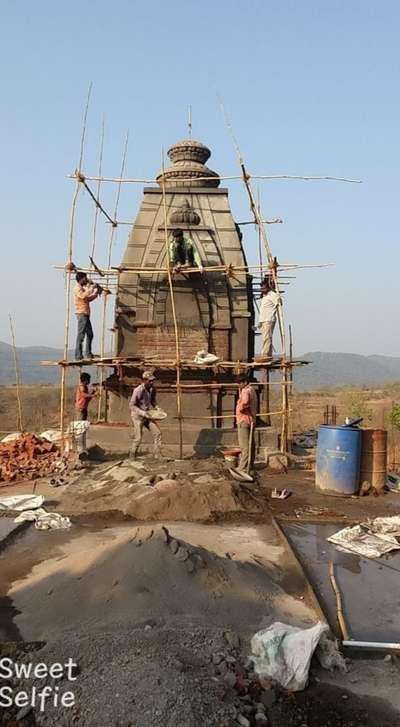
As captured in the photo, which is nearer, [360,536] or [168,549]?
[168,549]

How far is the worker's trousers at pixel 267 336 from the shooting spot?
12.3 metres

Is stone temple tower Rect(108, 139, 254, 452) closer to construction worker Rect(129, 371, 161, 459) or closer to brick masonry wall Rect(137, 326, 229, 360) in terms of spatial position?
brick masonry wall Rect(137, 326, 229, 360)

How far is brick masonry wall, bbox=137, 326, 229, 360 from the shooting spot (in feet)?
41.7

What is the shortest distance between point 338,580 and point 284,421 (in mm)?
6297

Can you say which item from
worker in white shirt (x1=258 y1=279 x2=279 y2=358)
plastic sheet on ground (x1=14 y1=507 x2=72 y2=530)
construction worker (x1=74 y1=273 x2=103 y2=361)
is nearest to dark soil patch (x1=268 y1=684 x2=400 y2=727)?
plastic sheet on ground (x1=14 y1=507 x2=72 y2=530)

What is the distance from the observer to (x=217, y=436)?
39.2 ft

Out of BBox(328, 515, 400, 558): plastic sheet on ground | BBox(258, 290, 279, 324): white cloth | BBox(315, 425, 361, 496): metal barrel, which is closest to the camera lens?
→ BBox(328, 515, 400, 558): plastic sheet on ground

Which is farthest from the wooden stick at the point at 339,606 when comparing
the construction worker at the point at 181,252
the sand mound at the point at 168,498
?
the construction worker at the point at 181,252

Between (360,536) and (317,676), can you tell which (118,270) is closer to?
(360,536)

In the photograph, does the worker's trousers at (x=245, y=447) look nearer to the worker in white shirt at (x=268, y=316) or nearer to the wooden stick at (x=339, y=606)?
the worker in white shirt at (x=268, y=316)

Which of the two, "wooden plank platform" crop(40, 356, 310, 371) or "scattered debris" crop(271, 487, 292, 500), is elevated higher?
"wooden plank platform" crop(40, 356, 310, 371)

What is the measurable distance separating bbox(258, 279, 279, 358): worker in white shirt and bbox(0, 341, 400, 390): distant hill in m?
80.2

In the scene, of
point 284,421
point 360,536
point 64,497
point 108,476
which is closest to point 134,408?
Answer: point 108,476

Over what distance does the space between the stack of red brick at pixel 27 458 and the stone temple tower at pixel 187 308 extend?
1.58m
